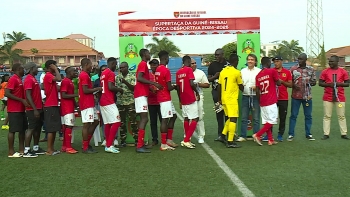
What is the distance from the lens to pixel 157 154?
7445 millimetres

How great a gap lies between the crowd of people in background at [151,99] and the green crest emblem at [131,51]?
829mm

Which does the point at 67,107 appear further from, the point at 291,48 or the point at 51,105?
the point at 291,48

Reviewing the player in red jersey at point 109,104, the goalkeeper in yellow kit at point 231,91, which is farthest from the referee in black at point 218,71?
the player in red jersey at point 109,104

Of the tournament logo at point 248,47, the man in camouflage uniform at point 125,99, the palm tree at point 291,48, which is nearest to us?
the man in camouflage uniform at point 125,99

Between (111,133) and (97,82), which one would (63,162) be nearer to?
(111,133)

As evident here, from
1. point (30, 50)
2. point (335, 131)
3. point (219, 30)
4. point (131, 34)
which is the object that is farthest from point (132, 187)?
point (30, 50)

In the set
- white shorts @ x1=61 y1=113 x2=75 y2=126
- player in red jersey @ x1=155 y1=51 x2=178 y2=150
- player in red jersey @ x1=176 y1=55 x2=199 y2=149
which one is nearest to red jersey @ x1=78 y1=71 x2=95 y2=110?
white shorts @ x1=61 y1=113 x2=75 y2=126

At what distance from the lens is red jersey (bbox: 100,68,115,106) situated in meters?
7.52

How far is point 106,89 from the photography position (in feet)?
24.8

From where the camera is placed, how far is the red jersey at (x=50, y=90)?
24.5ft

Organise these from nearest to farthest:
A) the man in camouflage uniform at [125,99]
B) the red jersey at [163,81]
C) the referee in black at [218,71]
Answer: the red jersey at [163,81] → the man in camouflage uniform at [125,99] → the referee in black at [218,71]

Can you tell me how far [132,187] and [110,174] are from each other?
822 mm

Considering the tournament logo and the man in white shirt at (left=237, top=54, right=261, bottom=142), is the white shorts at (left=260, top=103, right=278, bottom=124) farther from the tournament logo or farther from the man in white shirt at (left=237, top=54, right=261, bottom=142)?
the tournament logo

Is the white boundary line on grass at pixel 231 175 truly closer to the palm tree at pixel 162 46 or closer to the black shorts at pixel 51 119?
the black shorts at pixel 51 119
